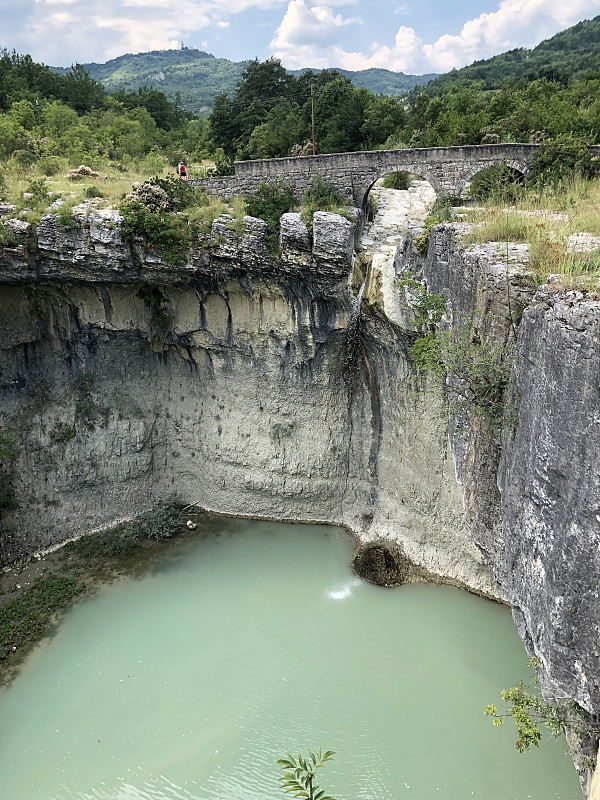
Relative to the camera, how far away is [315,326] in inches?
549

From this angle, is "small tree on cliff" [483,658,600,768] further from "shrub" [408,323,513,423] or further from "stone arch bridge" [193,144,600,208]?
"stone arch bridge" [193,144,600,208]

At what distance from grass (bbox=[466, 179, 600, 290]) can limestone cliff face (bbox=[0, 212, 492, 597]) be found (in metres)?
3.94

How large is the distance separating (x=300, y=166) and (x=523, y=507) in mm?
11672

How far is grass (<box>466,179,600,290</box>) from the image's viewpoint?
6.02m

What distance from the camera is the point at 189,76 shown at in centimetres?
13988

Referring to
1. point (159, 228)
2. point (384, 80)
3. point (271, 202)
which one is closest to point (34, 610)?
point (159, 228)

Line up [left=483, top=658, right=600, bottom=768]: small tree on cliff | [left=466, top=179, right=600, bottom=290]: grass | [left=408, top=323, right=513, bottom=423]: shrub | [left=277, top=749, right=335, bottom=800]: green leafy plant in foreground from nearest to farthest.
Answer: [left=277, top=749, right=335, bottom=800]: green leafy plant in foreground
[left=483, top=658, right=600, bottom=768]: small tree on cliff
[left=466, top=179, right=600, bottom=290]: grass
[left=408, top=323, right=513, bottom=423]: shrub

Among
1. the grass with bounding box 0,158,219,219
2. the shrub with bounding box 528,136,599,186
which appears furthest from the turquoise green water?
the shrub with bounding box 528,136,599,186

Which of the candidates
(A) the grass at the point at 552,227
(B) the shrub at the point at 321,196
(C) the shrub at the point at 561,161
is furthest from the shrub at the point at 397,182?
(A) the grass at the point at 552,227

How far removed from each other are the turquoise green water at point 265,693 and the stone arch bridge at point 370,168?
10.1m

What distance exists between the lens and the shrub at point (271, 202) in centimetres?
1359

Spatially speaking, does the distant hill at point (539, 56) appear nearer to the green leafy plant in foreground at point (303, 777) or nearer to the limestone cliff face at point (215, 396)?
the limestone cliff face at point (215, 396)

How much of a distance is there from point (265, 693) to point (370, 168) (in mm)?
12585

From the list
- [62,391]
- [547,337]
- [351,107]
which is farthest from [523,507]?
[351,107]
